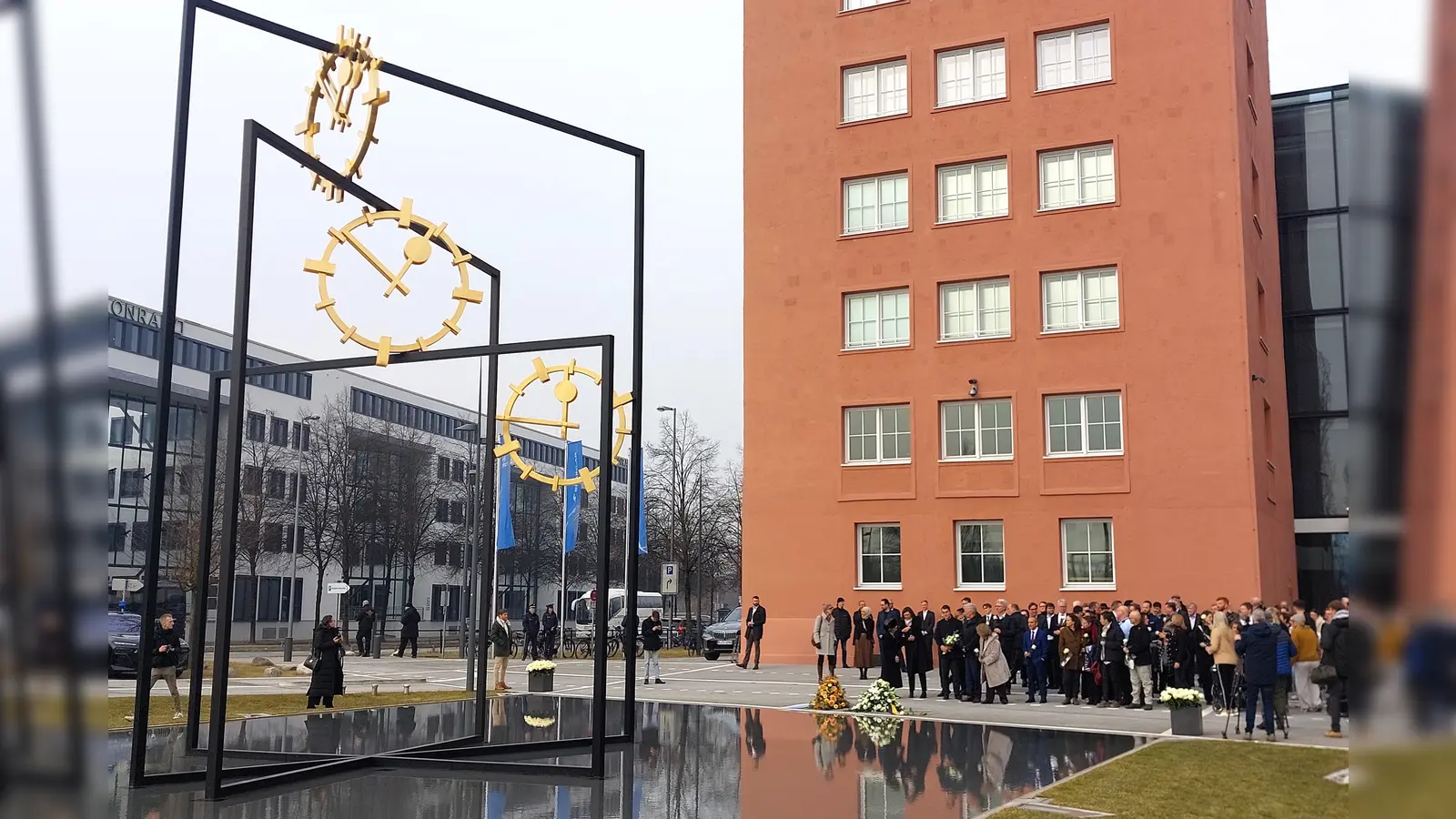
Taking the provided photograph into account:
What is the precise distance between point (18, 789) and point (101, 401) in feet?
1.52

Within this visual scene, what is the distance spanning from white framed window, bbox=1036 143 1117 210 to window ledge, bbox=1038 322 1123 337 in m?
3.64

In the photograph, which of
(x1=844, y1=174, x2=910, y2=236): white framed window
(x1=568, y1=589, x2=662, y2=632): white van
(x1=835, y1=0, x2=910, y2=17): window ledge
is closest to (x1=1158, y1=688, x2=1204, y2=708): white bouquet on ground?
(x1=844, y1=174, x2=910, y2=236): white framed window

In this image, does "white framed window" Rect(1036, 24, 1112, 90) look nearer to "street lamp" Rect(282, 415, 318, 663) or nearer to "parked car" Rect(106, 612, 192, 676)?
"street lamp" Rect(282, 415, 318, 663)

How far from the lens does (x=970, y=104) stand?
36.1m

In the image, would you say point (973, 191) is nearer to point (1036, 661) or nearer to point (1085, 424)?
point (1085, 424)

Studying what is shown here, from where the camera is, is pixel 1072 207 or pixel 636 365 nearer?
pixel 636 365

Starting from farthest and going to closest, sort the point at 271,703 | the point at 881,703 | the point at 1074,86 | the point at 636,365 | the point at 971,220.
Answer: the point at 971,220 → the point at 1074,86 → the point at 271,703 → the point at 881,703 → the point at 636,365

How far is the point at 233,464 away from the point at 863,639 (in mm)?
20566

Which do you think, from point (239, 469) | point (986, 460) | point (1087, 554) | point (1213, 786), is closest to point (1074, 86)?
point (986, 460)

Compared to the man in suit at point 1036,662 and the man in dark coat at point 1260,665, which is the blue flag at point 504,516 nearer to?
the man in suit at point 1036,662

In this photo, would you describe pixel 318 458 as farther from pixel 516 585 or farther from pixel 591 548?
pixel 516 585

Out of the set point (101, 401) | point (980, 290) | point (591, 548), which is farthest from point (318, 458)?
point (101, 401)

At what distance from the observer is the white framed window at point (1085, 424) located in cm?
3328

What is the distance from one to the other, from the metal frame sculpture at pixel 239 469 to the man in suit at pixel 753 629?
16562 millimetres
